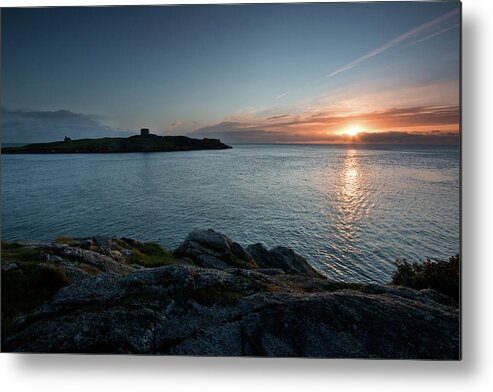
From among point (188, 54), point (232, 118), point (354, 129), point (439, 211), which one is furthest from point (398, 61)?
point (188, 54)

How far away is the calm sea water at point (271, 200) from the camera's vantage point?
6.07 meters

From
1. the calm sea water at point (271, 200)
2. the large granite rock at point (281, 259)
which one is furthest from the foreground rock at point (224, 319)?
the calm sea water at point (271, 200)

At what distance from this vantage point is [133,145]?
7.08m

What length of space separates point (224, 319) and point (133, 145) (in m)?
4.04

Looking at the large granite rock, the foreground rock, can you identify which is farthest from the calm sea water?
the foreground rock

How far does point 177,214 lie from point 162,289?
4.85 ft

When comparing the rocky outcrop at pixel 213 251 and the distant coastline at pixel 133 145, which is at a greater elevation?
the distant coastline at pixel 133 145

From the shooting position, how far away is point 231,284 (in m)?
6.09

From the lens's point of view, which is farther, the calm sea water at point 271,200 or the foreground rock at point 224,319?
the calm sea water at point 271,200

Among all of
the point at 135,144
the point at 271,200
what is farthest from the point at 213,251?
the point at 135,144

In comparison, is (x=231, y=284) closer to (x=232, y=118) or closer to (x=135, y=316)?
(x=135, y=316)

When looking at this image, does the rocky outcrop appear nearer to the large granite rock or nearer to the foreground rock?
the large granite rock

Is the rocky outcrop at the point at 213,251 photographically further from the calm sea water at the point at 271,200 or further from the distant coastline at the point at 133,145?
the distant coastline at the point at 133,145

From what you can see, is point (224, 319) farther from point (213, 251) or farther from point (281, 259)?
point (281, 259)
